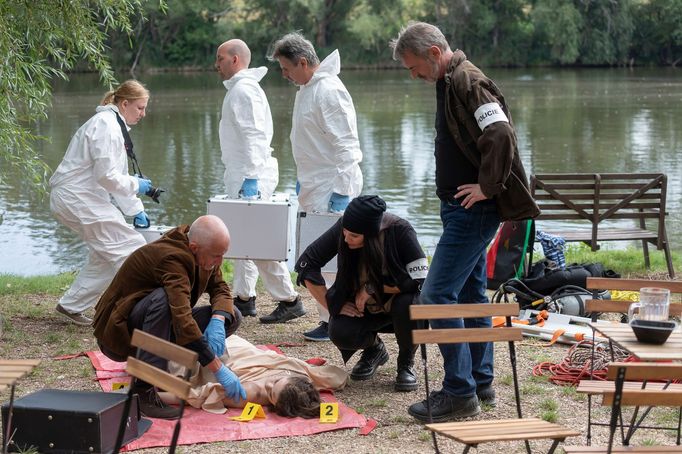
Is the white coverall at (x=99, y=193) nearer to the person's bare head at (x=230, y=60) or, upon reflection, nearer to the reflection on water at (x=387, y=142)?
the person's bare head at (x=230, y=60)

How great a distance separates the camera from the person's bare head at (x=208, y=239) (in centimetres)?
543

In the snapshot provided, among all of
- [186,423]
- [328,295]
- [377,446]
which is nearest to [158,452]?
[186,423]

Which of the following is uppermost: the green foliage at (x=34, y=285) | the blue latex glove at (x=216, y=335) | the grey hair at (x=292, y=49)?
the grey hair at (x=292, y=49)

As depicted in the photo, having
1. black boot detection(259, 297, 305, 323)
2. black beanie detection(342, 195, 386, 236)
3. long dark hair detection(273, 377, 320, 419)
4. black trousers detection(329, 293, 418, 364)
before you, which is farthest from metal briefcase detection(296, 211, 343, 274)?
long dark hair detection(273, 377, 320, 419)

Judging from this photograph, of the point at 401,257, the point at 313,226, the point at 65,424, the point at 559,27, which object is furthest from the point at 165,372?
the point at 559,27

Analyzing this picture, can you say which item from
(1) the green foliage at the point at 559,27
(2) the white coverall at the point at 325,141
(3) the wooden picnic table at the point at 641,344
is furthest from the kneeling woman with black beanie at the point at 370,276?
(1) the green foliage at the point at 559,27

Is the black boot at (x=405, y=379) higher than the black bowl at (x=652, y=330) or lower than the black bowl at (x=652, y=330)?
lower

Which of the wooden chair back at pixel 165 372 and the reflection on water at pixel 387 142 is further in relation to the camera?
the reflection on water at pixel 387 142

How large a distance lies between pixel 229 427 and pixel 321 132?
2663 mm

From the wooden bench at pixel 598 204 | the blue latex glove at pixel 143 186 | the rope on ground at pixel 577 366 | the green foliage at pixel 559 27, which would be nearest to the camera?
the rope on ground at pixel 577 366

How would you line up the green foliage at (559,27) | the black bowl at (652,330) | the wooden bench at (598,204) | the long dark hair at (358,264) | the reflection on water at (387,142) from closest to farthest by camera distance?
1. the black bowl at (652,330)
2. the long dark hair at (358,264)
3. the wooden bench at (598,204)
4. the reflection on water at (387,142)
5. the green foliage at (559,27)

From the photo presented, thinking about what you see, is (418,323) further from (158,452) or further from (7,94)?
(7,94)

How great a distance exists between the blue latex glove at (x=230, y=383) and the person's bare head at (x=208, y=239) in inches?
22.1

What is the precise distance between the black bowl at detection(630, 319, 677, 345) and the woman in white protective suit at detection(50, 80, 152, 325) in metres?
4.07
